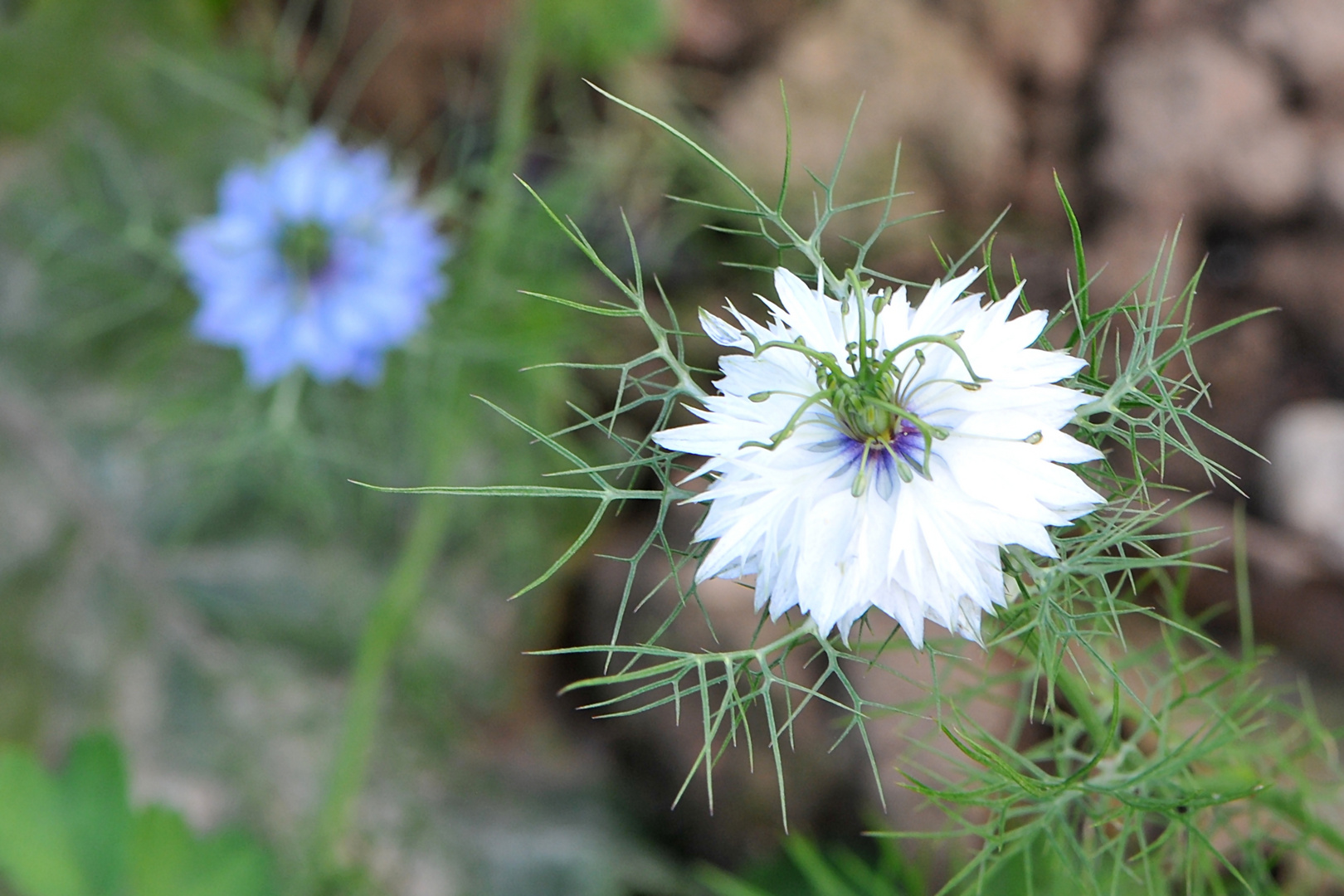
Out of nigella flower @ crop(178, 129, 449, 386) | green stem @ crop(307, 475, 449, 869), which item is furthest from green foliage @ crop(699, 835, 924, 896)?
nigella flower @ crop(178, 129, 449, 386)

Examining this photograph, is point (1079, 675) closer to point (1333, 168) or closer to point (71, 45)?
point (1333, 168)

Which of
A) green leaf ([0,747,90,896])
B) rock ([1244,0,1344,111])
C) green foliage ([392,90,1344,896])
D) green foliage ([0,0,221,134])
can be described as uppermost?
rock ([1244,0,1344,111])

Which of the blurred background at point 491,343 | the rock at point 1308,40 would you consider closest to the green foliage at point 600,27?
the blurred background at point 491,343

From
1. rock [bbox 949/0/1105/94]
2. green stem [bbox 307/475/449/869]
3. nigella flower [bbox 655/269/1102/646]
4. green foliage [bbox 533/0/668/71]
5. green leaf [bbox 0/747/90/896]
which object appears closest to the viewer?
nigella flower [bbox 655/269/1102/646]

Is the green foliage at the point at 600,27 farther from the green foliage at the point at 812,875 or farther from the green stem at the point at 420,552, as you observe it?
the green foliage at the point at 812,875

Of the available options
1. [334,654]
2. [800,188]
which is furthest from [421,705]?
[800,188]

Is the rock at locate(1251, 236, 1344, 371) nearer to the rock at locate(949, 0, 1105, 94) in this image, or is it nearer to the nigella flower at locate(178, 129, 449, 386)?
the rock at locate(949, 0, 1105, 94)

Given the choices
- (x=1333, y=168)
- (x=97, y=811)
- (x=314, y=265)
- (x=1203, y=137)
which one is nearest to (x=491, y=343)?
(x=314, y=265)
